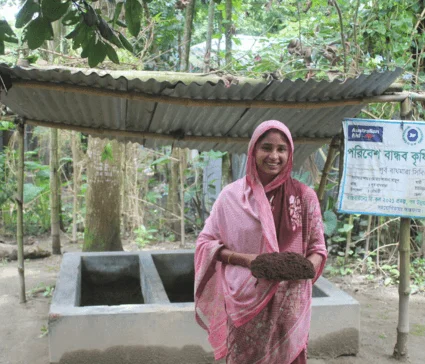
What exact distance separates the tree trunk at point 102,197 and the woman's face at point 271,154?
3.98m

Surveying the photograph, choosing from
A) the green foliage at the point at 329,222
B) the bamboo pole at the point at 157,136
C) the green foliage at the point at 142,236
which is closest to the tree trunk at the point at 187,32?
the green foliage at the point at 142,236

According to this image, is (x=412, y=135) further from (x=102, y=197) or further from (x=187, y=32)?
(x=187, y=32)

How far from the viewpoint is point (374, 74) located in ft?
10.2

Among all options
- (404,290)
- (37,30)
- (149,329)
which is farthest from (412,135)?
(37,30)

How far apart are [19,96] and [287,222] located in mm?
2368

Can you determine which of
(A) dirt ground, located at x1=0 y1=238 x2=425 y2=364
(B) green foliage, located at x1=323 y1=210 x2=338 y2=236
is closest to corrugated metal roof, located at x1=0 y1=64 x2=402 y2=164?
(A) dirt ground, located at x1=0 y1=238 x2=425 y2=364

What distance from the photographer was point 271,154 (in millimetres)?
2232

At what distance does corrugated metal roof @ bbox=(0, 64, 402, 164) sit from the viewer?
3.13m

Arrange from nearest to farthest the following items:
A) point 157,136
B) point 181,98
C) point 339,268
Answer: point 181,98 → point 157,136 → point 339,268

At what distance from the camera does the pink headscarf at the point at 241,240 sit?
218 centimetres

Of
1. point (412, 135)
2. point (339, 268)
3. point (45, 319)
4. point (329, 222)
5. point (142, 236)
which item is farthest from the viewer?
point (142, 236)

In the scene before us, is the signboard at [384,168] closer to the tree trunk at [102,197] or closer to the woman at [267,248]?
the woman at [267,248]

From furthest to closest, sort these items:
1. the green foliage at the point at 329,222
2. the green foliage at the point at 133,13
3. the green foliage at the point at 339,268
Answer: the green foliage at the point at 339,268
the green foliage at the point at 329,222
the green foliage at the point at 133,13

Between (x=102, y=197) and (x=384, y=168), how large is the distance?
3.57m
